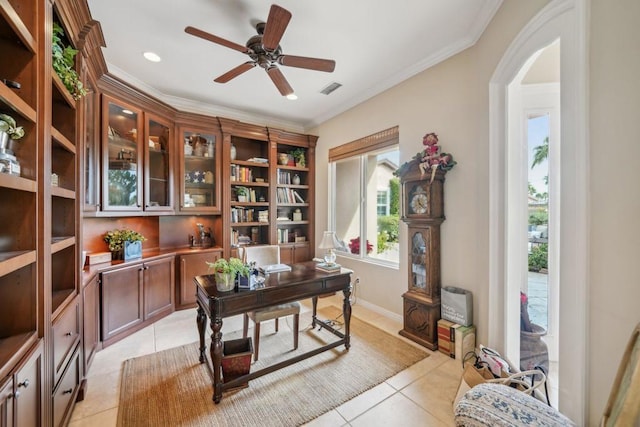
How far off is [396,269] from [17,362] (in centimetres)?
307

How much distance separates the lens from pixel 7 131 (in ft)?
3.58

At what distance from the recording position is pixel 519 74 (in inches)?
73.5

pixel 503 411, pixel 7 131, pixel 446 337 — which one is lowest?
pixel 446 337

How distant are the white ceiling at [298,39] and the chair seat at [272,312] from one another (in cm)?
242

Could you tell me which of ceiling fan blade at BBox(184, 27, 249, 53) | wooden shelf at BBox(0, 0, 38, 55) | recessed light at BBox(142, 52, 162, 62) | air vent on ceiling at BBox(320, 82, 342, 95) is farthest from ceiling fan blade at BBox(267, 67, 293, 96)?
wooden shelf at BBox(0, 0, 38, 55)

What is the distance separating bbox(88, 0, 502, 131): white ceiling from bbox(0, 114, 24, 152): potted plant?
58.4 inches

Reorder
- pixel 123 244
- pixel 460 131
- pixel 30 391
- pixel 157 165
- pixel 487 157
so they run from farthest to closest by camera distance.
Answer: pixel 157 165 → pixel 123 244 → pixel 460 131 → pixel 487 157 → pixel 30 391

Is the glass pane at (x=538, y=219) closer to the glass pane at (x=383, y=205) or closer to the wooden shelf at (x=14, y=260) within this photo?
the glass pane at (x=383, y=205)

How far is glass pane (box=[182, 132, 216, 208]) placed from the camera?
3.70m

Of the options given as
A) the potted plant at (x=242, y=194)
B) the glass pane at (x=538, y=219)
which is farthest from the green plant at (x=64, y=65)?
the glass pane at (x=538, y=219)

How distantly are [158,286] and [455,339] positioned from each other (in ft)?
10.9

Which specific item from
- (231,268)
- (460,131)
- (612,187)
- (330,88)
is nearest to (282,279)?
(231,268)

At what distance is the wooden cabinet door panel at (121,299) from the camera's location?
8.43ft

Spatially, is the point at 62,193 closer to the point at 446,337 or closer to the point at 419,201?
the point at 419,201
